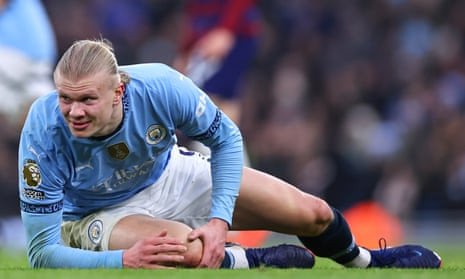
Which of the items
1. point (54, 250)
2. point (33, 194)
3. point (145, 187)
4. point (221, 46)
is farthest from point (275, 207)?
point (221, 46)

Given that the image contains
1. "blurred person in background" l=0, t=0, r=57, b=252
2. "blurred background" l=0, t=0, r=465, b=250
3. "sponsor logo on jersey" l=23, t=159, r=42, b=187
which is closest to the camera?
"sponsor logo on jersey" l=23, t=159, r=42, b=187

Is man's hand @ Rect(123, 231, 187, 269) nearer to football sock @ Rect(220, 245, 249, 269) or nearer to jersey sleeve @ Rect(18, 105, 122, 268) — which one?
jersey sleeve @ Rect(18, 105, 122, 268)

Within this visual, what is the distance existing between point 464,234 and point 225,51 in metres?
4.63

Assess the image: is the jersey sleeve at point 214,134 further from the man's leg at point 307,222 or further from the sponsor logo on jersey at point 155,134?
the man's leg at point 307,222

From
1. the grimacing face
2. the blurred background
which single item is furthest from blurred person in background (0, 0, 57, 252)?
the grimacing face

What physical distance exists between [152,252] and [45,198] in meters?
0.56

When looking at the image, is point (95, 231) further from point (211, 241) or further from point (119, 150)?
point (211, 241)

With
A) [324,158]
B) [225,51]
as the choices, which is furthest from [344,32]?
[225,51]

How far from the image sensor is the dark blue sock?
24.0ft

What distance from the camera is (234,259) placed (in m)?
6.93

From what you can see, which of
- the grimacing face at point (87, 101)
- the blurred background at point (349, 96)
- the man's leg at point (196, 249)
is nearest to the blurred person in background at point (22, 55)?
the blurred background at point (349, 96)

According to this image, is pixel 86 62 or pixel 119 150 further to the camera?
pixel 119 150

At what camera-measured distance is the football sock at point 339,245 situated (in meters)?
7.31

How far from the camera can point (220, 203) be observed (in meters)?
6.77
